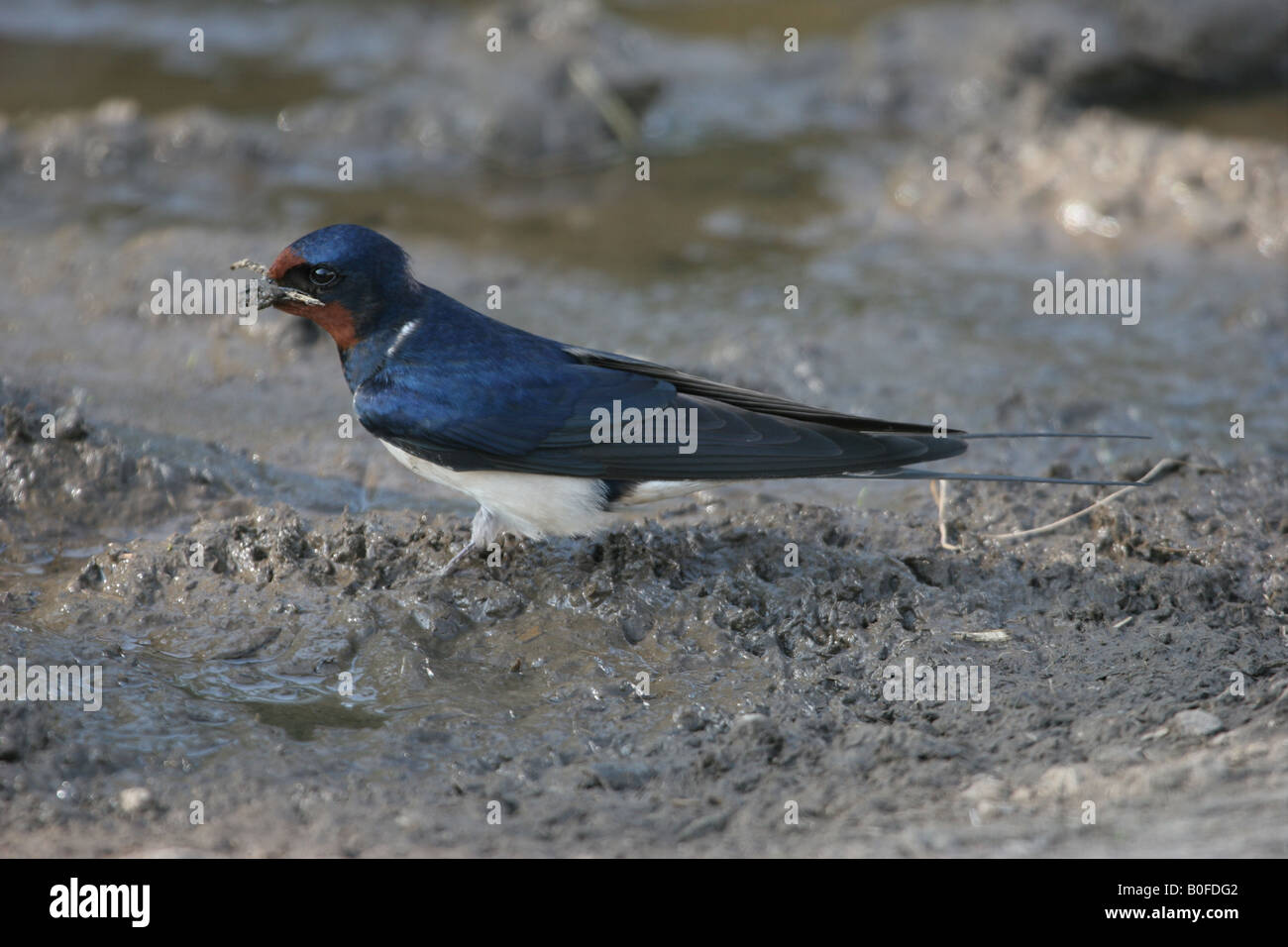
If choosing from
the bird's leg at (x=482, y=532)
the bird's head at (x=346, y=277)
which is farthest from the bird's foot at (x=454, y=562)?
the bird's head at (x=346, y=277)

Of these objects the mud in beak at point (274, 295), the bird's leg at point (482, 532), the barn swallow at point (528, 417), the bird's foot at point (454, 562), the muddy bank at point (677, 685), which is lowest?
the muddy bank at point (677, 685)

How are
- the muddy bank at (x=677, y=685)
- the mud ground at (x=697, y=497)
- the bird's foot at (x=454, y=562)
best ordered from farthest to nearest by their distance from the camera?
the bird's foot at (x=454, y=562) → the mud ground at (x=697, y=497) → the muddy bank at (x=677, y=685)

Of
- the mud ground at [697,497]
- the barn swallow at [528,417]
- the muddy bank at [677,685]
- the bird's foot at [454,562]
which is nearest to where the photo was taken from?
the muddy bank at [677,685]

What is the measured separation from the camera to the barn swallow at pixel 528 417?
4.21m

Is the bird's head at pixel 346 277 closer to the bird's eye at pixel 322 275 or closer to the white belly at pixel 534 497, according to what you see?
the bird's eye at pixel 322 275

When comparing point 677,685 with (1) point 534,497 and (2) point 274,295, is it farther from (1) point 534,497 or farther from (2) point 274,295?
(2) point 274,295

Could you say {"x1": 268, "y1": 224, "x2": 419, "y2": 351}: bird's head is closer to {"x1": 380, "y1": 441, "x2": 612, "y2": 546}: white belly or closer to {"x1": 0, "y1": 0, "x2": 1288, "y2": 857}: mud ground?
{"x1": 380, "y1": 441, "x2": 612, "y2": 546}: white belly

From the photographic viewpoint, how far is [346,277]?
4379mm

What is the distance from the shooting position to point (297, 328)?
6.19 meters

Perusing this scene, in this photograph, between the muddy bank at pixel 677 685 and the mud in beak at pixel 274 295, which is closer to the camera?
the muddy bank at pixel 677 685

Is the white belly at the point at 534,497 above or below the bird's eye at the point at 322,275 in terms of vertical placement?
below

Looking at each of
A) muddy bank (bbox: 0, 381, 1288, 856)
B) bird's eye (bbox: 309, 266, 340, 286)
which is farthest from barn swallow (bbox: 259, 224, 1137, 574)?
muddy bank (bbox: 0, 381, 1288, 856)

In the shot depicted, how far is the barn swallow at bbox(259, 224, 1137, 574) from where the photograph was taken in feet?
13.8

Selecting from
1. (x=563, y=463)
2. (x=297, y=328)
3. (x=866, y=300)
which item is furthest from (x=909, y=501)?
(x=297, y=328)
